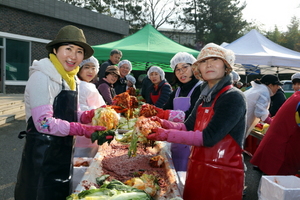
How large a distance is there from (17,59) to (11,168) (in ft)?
43.4

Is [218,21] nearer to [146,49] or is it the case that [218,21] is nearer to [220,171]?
[146,49]

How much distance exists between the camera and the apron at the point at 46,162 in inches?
89.7

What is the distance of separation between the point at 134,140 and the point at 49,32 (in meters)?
18.2

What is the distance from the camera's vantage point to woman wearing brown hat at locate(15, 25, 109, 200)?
2209mm

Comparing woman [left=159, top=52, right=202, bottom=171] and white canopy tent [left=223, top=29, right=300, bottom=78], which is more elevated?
white canopy tent [left=223, top=29, right=300, bottom=78]

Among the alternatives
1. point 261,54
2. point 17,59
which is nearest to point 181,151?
point 261,54

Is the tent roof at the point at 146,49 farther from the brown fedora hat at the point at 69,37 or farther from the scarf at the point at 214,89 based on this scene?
the scarf at the point at 214,89

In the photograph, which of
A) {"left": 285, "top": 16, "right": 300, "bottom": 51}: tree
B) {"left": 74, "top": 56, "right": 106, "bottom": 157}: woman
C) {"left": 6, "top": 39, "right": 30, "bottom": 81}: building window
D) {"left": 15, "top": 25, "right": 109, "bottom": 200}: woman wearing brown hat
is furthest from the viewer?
{"left": 285, "top": 16, "right": 300, "bottom": 51}: tree

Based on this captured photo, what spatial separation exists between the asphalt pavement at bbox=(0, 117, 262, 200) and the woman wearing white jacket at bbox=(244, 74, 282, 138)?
111 cm

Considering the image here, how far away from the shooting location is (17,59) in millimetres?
16500

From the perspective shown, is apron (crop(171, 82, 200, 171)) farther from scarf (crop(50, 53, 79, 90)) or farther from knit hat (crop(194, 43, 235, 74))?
scarf (crop(50, 53, 79, 90))

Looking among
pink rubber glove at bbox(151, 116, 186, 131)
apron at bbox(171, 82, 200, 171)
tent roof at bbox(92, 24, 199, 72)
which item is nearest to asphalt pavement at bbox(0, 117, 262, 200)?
apron at bbox(171, 82, 200, 171)

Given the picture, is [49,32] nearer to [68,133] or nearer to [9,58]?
[9,58]

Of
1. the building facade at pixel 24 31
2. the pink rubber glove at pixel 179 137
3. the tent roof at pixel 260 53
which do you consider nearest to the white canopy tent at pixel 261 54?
the tent roof at pixel 260 53
